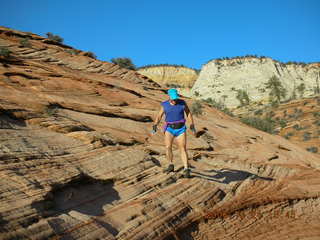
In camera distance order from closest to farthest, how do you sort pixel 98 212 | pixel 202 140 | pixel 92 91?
pixel 98 212 → pixel 202 140 → pixel 92 91

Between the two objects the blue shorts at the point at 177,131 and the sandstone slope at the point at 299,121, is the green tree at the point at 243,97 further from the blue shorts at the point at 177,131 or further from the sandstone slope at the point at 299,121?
the blue shorts at the point at 177,131

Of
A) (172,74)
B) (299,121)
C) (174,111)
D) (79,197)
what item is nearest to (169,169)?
(174,111)

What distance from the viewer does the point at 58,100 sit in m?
8.58

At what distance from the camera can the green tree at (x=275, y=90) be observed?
181 ft

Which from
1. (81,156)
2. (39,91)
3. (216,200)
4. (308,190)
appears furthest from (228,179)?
(39,91)

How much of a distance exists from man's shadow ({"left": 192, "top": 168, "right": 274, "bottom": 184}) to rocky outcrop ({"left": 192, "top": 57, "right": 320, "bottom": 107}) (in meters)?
54.4

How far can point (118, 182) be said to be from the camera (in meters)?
5.29

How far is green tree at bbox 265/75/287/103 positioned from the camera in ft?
181

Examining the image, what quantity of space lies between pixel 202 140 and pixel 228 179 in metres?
3.03

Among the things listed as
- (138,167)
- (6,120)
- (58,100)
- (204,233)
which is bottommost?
(204,233)

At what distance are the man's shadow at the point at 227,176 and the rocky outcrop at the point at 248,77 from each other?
5442 cm

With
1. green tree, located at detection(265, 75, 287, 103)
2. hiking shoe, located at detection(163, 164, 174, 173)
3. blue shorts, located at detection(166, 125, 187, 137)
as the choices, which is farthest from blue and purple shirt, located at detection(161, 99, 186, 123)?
green tree, located at detection(265, 75, 287, 103)

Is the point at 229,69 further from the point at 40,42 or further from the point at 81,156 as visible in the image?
the point at 81,156

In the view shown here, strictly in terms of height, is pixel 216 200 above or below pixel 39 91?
below
